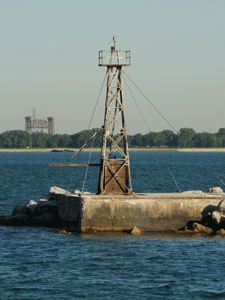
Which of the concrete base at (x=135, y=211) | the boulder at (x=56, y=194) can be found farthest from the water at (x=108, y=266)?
the boulder at (x=56, y=194)

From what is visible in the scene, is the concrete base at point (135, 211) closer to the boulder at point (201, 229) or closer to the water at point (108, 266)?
the boulder at point (201, 229)

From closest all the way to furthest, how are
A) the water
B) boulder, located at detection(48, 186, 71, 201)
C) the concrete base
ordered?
the water, the concrete base, boulder, located at detection(48, 186, 71, 201)

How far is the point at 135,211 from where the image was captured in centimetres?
3797

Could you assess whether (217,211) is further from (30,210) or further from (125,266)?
(30,210)

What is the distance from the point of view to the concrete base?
124 ft

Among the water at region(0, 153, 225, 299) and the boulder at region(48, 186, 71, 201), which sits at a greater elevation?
the boulder at region(48, 186, 71, 201)

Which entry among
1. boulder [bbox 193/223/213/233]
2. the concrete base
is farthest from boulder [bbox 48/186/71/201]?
boulder [bbox 193/223/213/233]

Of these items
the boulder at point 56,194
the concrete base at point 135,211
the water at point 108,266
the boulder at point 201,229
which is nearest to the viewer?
the water at point 108,266

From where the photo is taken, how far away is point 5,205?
55.8 m

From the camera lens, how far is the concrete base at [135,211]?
37.8 metres

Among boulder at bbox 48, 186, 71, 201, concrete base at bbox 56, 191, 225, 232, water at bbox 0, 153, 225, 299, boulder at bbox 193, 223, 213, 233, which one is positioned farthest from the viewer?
boulder at bbox 48, 186, 71, 201

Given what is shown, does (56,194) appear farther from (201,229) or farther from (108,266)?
(108,266)

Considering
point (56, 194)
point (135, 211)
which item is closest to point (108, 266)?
point (135, 211)

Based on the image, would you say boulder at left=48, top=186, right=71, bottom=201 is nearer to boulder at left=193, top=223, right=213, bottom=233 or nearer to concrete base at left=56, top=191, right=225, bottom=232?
concrete base at left=56, top=191, right=225, bottom=232
